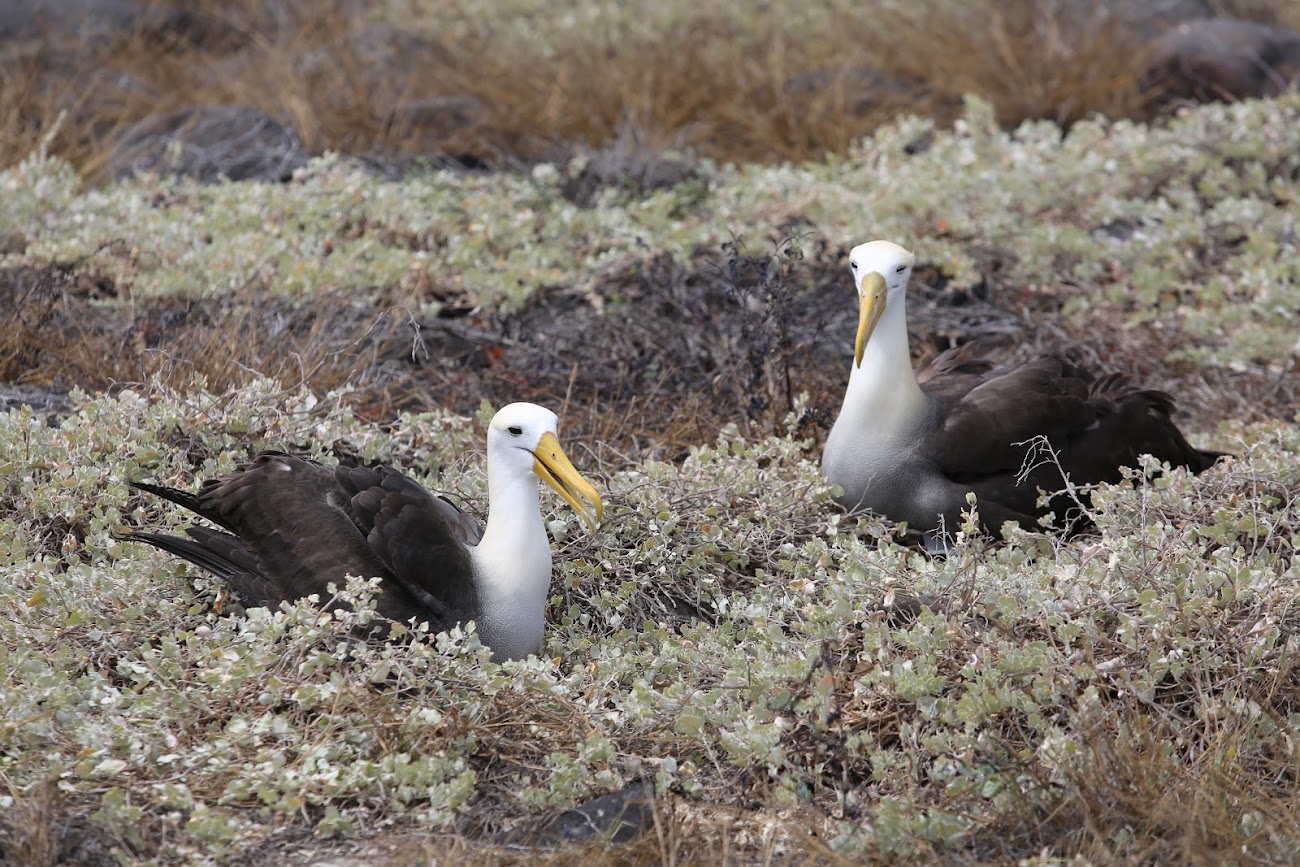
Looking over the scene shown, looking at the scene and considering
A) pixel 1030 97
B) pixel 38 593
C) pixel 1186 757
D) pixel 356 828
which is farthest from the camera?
pixel 1030 97

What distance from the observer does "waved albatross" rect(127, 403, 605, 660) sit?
3.76 m

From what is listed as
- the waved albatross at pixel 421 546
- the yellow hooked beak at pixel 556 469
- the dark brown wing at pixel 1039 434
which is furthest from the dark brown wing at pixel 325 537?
the dark brown wing at pixel 1039 434

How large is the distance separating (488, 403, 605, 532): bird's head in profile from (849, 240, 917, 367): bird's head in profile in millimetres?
1202

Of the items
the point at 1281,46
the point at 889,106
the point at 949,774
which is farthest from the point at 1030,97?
the point at 949,774

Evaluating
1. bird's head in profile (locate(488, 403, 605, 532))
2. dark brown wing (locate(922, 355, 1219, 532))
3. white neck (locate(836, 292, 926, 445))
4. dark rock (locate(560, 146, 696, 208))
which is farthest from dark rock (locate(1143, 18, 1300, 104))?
bird's head in profile (locate(488, 403, 605, 532))

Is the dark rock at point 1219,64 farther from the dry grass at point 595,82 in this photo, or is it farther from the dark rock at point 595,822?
the dark rock at point 595,822

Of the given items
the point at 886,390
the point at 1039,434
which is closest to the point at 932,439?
the point at 886,390

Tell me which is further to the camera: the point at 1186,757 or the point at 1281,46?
the point at 1281,46

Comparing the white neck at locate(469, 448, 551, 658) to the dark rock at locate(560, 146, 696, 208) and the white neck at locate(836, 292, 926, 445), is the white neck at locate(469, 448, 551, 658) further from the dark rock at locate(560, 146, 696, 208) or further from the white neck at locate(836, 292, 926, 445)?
the dark rock at locate(560, 146, 696, 208)

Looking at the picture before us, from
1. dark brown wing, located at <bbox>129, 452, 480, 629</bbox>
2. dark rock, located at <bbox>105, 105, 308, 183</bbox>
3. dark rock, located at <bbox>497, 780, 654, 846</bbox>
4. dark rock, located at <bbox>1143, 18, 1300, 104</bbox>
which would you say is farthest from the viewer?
dark rock, located at <bbox>1143, 18, 1300, 104</bbox>

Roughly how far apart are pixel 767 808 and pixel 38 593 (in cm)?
187

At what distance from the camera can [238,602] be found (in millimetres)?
4020

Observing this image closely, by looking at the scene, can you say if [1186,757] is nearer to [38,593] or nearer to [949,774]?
[949,774]

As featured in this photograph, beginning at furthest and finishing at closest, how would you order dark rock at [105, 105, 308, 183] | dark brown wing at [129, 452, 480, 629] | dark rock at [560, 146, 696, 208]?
1. dark rock at [105, 105, 308, 183]
2. dark rock at [560, 146, 696, 208]
3. dark brown wing at [129, 452, 480, 629]
